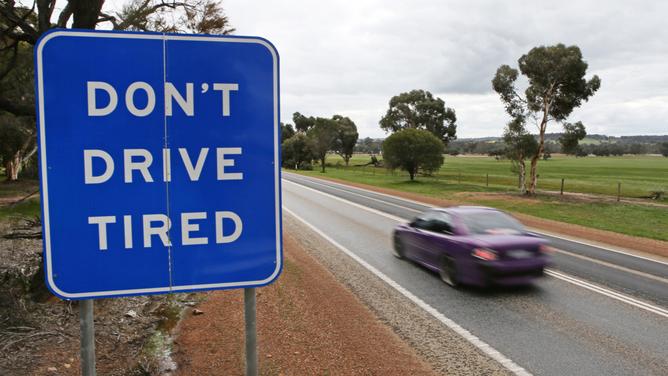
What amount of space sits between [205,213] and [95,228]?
1.43ft

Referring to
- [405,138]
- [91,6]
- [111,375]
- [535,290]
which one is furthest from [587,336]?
[405,138]

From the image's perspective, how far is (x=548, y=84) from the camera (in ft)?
94.6

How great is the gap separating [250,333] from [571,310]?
715 centimetres

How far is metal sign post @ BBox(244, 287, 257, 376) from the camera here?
6.74 ft

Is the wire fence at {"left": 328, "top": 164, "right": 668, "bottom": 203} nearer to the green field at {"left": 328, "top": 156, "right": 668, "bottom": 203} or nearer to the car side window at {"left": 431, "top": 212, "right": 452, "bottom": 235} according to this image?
the green field at {"left": 328, "top": 156, "right": 668, "bottom": 203}

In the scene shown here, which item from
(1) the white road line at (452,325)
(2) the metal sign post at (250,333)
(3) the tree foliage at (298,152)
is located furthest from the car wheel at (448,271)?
(3) the tree foliage at (298,152)

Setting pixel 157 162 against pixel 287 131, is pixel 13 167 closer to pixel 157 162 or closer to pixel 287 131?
pixel 157 162

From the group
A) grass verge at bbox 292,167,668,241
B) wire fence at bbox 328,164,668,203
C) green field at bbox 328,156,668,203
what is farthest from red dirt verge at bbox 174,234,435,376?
green field at bbox 328,156,668,203

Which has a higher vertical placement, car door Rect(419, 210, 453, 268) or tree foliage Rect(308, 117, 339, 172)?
tree foliage Rect(308, 117, 339, 172)

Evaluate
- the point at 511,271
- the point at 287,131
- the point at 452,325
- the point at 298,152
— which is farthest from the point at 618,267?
the point at 287,131

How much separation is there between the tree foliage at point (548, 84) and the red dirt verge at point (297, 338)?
24661 mm

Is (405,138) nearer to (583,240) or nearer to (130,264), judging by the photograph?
(583,240)

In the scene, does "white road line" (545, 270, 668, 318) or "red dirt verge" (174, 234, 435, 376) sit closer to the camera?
"red dirt verge" (174, 234, 435, 376)

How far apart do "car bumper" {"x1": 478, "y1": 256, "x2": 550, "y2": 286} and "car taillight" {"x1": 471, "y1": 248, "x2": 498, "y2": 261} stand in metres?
0.07
